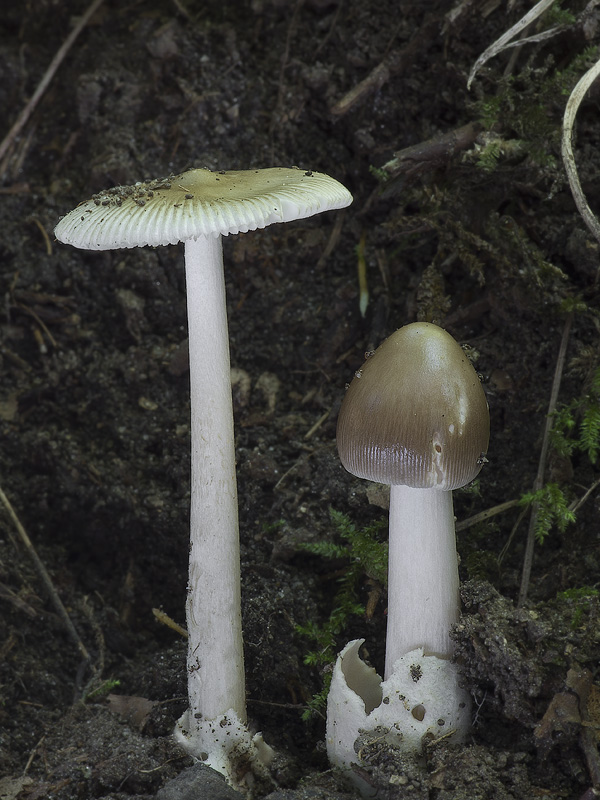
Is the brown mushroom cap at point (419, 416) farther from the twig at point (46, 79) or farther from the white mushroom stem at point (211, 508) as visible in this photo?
the twig at point (46, 79)

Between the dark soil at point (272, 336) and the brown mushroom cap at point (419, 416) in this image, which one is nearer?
the brown mushroom cap at point (419, 416)

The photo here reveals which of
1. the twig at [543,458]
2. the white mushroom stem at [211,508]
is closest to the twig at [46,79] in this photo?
the white mushroom stem at [211,508]

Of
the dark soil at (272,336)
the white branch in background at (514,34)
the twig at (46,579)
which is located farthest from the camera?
the twig at (46,579)

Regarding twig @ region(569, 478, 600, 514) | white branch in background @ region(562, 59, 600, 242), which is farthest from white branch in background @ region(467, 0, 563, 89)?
twig @ region(569, 478, 600, 514)

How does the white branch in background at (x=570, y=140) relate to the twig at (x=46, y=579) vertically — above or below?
above

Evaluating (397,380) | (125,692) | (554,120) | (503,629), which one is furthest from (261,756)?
(554,120)

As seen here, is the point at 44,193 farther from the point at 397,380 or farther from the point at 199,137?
the point at 397,380
